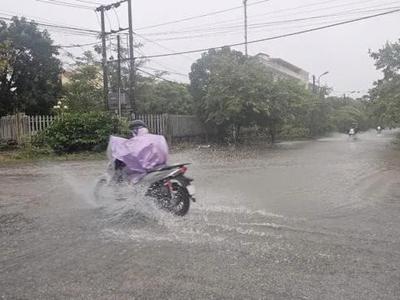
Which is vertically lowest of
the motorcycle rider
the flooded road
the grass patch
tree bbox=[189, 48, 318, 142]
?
the flooded road

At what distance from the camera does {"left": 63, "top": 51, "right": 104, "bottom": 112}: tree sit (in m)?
30.9

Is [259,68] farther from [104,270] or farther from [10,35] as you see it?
[104,270]

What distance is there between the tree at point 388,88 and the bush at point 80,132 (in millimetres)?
15255

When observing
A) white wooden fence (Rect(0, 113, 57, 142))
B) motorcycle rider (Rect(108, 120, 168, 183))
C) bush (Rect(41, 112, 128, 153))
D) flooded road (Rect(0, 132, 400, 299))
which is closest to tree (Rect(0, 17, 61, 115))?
white wooden fence (Rect(0, 113, 57, 142))

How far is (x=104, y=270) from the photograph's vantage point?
5465 mm

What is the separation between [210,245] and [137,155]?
262cm

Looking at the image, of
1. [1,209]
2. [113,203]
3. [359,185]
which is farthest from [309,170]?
[1,209]

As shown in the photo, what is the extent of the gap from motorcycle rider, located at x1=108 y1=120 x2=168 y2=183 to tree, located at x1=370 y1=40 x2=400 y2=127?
76.0 ft

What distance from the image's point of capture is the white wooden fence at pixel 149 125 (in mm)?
23453

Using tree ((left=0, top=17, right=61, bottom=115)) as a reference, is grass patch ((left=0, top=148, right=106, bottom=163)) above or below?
below

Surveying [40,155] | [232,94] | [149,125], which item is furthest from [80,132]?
[232,94]

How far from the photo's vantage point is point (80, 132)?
22.7 meters

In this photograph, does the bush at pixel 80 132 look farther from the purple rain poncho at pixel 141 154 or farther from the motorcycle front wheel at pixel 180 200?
the motorcycle front wheel at pixel 180 200

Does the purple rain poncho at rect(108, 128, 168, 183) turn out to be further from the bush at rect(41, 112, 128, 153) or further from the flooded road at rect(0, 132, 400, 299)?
the bush at rect(41, 112, 128, 153)
